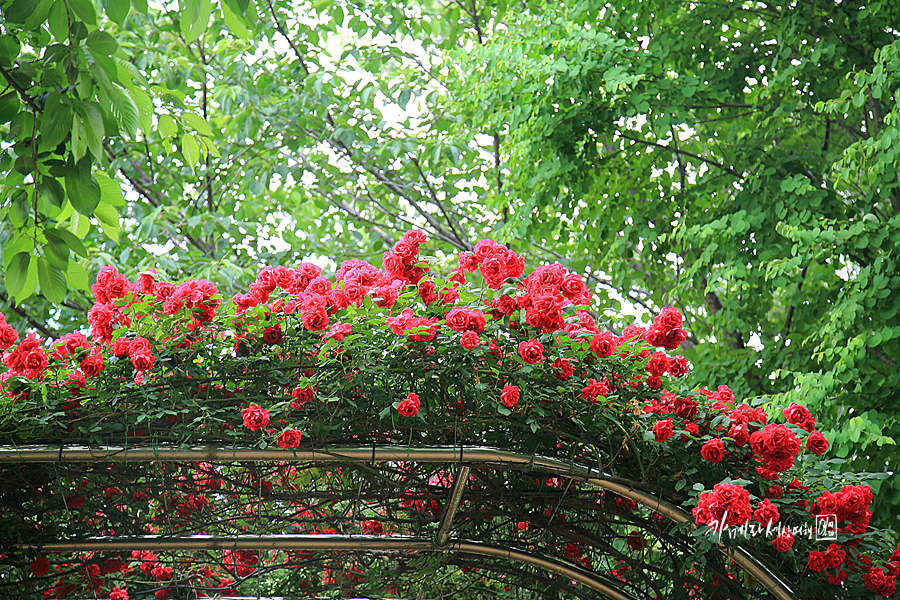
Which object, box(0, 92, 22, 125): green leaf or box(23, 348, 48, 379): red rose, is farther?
box(23, 348, 48, 379): red rose

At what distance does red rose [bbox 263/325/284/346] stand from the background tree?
0.46 m

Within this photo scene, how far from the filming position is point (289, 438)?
1.76 metres

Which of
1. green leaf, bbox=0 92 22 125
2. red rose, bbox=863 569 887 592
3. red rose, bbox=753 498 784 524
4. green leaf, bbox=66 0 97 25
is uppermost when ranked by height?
green leaf, bbox=66 0 97 25

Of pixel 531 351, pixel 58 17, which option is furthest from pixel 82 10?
pixel 531 351

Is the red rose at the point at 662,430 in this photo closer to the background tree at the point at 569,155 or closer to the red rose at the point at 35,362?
the background tree at the point at 569,155

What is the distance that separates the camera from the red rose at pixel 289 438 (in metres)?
1.76

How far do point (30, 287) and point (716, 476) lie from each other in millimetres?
1712

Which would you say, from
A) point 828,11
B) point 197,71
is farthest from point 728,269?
point 197,71

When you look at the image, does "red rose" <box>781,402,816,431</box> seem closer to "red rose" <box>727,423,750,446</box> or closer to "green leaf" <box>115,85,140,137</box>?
"red rose" <box>727,423,750,446</box>

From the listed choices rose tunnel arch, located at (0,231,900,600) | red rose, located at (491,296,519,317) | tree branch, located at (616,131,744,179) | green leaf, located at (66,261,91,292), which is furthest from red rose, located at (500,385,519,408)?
tree branch, located at (616,131,744,179)

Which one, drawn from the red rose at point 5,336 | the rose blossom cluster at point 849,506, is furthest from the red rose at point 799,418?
the red rose at point 5,336

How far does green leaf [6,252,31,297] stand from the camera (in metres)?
1.69

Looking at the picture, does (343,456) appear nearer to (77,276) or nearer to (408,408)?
(408,408)

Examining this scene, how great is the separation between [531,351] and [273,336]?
0.64 meters
